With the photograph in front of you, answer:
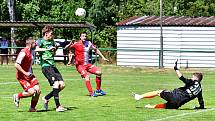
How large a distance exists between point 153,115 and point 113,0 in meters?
42.6

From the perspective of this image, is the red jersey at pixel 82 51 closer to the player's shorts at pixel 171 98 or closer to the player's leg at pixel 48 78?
the player's leg at pixel 48 78

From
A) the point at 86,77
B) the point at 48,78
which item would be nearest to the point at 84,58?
the point at 86,77

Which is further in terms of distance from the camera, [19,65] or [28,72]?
[28,72]

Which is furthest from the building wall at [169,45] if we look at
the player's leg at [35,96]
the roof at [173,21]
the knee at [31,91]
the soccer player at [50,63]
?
the knee at [31,91]

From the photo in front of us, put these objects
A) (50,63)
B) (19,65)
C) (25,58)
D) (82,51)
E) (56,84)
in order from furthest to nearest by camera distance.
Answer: (82,51), (50,63), (56,84), (25,58), (19,65)

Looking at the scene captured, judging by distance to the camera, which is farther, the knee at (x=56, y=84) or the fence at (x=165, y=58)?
the fence at (x=165, y=58)

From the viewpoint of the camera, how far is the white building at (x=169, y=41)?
135 ft

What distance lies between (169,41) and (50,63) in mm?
29520

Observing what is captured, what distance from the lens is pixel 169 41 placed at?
44000 mm

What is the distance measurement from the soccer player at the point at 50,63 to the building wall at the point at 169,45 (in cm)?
2414

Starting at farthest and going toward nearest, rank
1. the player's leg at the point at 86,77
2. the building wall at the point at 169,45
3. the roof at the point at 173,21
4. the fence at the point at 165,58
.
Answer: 1. the roof at the point at 173,21
2. the building wall at the point at 169,45
3. the fence at the point at 165,58
4. the player's leg at the point at 86,77

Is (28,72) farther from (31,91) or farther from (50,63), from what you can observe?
(50,63)

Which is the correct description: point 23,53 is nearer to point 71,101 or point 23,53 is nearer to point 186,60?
point 71,101

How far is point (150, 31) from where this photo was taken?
44.4m
